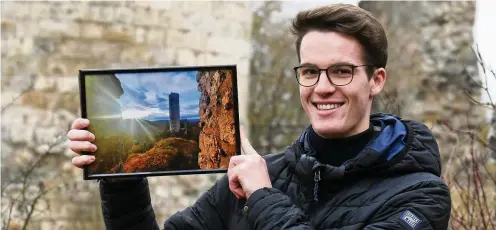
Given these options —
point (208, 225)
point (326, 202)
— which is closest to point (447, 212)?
point (326, 202)

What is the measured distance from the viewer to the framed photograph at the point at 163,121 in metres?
2.53

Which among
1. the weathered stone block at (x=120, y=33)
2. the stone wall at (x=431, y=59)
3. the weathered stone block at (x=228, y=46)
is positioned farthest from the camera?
the stone wall at (x=431, y=59)

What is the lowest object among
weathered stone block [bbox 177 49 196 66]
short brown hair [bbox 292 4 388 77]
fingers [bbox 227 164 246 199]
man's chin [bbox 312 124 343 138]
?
fingers [bbox 227 164 246 199]

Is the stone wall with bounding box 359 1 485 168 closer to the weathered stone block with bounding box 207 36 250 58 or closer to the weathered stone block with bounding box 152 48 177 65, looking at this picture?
the weathered stone block with bounding box 207 36 250 58

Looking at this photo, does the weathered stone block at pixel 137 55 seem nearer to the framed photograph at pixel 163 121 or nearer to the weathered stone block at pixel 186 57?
the weathered stone block at pixel 186 57

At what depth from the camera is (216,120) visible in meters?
2.54

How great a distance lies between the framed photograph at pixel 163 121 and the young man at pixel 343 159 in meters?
0.06

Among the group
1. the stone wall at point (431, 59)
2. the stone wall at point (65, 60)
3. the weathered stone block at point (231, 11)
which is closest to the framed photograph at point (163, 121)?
the stone wall at point (65, 60)

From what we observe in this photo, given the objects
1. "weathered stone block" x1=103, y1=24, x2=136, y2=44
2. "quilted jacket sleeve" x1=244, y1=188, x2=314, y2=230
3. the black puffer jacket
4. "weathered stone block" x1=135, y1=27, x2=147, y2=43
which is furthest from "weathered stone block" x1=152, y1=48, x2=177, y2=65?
"quilted jacket sleeve" x1=244, y1=188, x2=314, y2=230

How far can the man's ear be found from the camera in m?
2.49

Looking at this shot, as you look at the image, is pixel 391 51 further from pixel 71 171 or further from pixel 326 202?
pixel 326 202

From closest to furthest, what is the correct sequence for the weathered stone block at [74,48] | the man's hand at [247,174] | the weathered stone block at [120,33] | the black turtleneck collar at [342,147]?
the man's hand at [247,174] < the black turtleneck collar at [342,147] < the weathered stone block at [74,48] < the weathered stone block at [120,33]

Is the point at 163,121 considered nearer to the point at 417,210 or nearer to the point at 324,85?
the point at 324,85

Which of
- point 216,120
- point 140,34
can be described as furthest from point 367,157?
point 140,34
